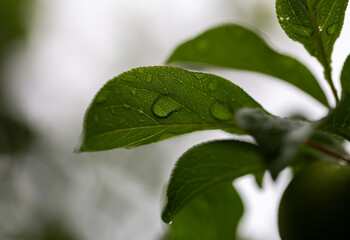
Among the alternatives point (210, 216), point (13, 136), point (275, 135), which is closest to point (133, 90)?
point (275, 135)

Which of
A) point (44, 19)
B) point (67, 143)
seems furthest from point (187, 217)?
point (44, 19)

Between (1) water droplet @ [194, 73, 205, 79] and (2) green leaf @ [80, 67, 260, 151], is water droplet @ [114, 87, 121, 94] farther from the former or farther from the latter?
(1) water droplet @ [194, 73, 205, 79]

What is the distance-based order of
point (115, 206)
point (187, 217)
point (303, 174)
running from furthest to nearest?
1. point (115, 206)
2. point (187, 217)
3. point (303, 174)

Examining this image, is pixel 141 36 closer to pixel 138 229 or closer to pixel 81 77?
pixel 81 77

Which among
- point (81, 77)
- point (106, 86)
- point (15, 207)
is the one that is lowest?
point (15, 207)

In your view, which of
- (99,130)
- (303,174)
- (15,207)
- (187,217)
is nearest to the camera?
(99,130)

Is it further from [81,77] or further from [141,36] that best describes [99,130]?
[141,36]

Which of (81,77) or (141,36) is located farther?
(141,36)

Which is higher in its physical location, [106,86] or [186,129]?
[106,86]
